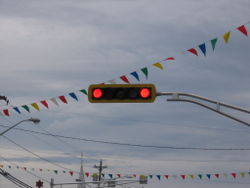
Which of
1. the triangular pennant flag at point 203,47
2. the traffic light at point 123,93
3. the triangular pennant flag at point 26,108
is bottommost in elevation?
the traffic light at point 123,93

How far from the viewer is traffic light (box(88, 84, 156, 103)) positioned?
54.1 ft

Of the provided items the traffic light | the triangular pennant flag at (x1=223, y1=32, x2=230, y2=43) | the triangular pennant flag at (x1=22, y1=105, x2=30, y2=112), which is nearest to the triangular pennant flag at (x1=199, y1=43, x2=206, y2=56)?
the triangular pennant flag at (x1=223, y1=32, x2=230, y2=43)

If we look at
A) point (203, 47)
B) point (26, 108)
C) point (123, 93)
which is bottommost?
point (123, 93)

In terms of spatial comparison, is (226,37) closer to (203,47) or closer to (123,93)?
(203,47)

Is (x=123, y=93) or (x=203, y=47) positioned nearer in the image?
(x=123, y=93)

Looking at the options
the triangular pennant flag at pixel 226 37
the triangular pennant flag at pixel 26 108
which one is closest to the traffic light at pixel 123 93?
the triangular pennant flag at pixel 226 37

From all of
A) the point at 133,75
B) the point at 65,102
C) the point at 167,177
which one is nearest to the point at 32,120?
the point at 65,102

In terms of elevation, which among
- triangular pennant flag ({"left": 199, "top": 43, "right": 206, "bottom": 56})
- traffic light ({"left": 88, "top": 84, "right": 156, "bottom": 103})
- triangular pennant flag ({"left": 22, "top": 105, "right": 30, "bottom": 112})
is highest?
triangular pennant flag ({"left": 199, "top": 43, "right": 206, "bottom": 56})

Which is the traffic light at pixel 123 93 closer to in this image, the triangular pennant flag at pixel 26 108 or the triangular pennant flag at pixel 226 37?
the triangular pennant flag at pixel 226 37

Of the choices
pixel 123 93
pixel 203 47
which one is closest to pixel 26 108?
pixel 203 47

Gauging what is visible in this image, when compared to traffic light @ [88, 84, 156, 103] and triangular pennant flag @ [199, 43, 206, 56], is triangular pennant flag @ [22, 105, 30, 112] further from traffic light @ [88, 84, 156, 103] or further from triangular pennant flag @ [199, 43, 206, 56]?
traffic light @ [88, 84, 156, 103]

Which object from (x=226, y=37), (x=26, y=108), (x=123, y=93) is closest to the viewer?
(x=123, y=93)

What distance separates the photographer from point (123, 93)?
16625mm

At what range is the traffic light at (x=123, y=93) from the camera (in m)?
16.5
